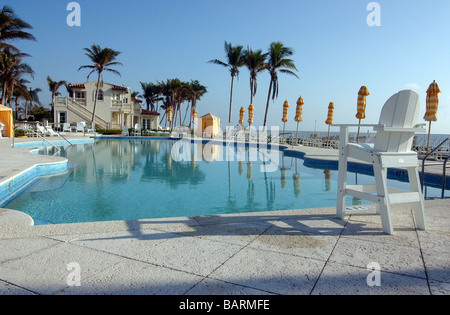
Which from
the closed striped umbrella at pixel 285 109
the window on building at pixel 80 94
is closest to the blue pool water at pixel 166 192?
the closed striped umbrella at pixel 285 109

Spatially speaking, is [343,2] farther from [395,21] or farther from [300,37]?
[300,37]

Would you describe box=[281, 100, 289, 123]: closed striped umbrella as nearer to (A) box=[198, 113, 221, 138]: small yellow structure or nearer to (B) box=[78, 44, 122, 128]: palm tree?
(A) box=[198, 113, 221, 138]: small yellow structure

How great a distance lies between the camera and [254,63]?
2762cm

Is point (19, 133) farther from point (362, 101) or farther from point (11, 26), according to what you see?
point (362, 101)

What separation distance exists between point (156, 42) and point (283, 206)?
1690cm

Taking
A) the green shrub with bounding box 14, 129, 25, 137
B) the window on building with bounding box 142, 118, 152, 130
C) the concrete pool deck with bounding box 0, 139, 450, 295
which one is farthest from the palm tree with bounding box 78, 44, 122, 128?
the concrete pool deck with bounding box 0, 139, 450, 295

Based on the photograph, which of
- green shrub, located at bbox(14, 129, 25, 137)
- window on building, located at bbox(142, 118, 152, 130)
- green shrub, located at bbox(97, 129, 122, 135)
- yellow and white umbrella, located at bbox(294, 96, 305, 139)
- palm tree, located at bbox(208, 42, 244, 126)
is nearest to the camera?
green shrub, located at bbox(14, 129, 25, 137)

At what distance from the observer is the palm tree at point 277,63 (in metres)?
26.1

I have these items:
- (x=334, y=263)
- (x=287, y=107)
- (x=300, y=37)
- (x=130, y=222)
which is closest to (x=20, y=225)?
(x=130, y=222)

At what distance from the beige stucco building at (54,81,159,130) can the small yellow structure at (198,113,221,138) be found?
31.4 feet

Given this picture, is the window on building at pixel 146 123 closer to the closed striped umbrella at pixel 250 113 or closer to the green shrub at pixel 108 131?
the green shrub at pixel 108 131

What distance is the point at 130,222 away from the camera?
10.2 feet

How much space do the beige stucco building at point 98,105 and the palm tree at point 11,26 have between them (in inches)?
462

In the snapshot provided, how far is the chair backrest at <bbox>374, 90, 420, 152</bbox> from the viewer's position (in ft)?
9.25
